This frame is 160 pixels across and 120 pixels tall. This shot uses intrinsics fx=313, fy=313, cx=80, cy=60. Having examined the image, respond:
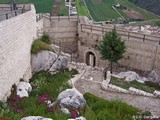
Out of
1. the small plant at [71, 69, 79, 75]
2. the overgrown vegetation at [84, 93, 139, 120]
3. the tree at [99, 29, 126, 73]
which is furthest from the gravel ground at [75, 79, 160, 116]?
the tree at [99, 29, 126, 73]

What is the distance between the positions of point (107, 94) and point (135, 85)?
266 cm

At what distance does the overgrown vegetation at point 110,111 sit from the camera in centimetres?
1339

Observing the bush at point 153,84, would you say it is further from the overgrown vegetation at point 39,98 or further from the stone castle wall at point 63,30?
the stone castle wall at point 63,30

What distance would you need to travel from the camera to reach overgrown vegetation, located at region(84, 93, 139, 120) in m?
13.4

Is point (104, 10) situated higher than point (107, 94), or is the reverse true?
point (104, 10)

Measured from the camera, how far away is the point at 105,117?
1329 centimetres

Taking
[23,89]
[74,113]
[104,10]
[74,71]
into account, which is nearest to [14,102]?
[23,89]

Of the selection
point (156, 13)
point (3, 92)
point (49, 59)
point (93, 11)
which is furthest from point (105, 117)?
point (156, 13)

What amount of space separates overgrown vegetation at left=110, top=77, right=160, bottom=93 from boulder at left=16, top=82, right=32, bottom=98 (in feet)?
19.4

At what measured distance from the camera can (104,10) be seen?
76.6 metres

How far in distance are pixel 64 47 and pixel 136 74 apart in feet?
27.4

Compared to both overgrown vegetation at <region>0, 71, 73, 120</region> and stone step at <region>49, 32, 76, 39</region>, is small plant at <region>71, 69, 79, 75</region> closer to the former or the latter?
overgrown vegetation at <region>0, 71, 73, 120</region>

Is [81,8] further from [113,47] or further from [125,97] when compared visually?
[125,97]

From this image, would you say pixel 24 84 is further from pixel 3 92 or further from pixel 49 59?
pixel 49 59
